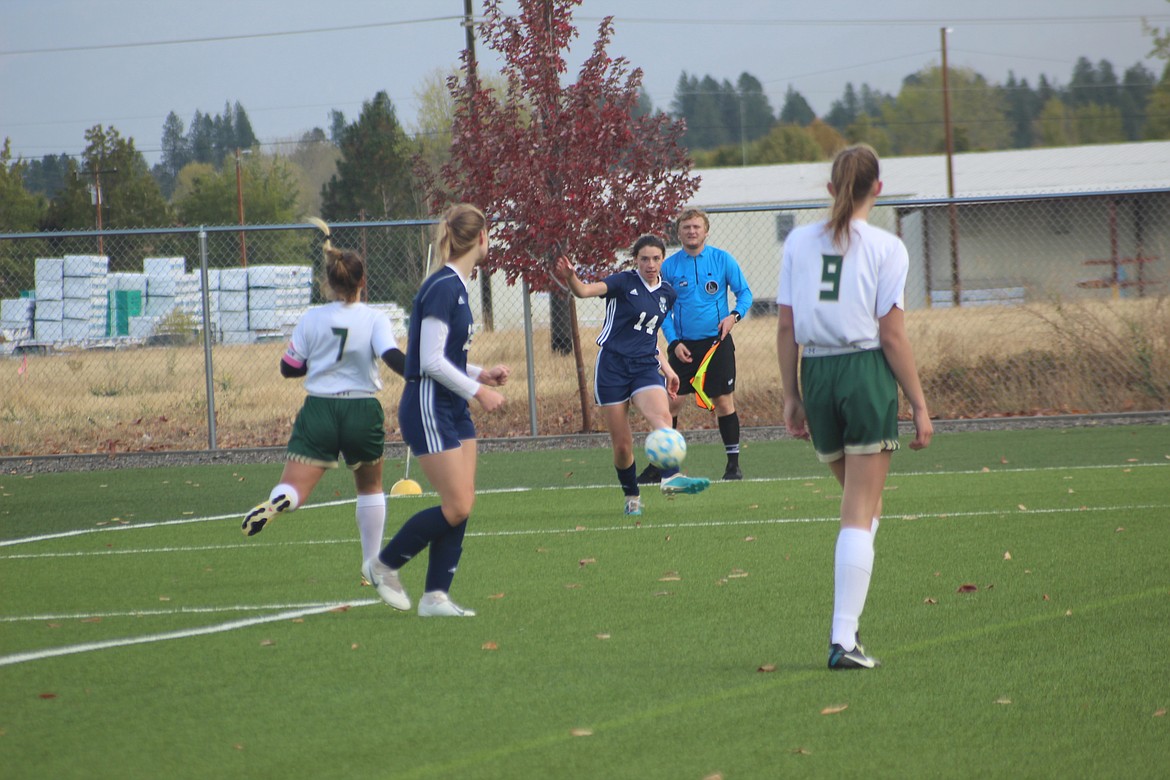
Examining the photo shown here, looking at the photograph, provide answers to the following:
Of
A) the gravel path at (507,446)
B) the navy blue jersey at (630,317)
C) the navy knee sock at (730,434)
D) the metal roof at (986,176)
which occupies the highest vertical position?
the metal roof at (986,176)

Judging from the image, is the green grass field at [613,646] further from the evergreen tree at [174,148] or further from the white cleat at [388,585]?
the evergreen tree at [174,148]

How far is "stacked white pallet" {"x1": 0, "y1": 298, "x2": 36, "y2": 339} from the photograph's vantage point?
57.7 ft

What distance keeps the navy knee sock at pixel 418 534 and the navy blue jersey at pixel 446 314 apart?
1.90ft

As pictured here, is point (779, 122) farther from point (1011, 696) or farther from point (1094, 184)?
point (1011, 696)

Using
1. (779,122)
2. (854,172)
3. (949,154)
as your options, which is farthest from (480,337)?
(779,122)

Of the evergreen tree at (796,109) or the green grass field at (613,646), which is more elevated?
the evergreen tree at (796,109)

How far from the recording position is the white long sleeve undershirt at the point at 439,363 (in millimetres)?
5883

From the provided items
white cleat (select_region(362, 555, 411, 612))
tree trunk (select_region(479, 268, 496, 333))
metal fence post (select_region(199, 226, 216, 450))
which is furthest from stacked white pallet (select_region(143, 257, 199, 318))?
white cleat (select_region(362, 555, 411, 612))

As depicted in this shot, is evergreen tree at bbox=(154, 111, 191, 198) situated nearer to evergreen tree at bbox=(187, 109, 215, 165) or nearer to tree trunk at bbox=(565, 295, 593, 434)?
evergreen tree at bbox=(187, 109, 215, 165)

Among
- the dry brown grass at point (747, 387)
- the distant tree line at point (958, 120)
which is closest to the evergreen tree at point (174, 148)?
the distant tree line at point (958, 120)

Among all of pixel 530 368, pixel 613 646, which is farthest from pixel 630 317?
pixel 530 368

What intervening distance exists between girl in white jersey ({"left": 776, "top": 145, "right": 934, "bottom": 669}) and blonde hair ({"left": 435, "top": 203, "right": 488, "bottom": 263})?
172 cm

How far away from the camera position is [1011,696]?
4.52 m

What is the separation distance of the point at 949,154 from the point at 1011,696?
1564 inches
